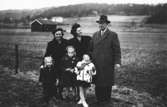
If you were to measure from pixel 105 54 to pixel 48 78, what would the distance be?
1206mm

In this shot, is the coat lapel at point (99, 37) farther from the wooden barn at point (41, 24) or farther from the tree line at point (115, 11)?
the wooden barn at point (41, 24)

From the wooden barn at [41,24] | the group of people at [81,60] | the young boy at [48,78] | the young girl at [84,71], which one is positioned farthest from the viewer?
the wooden barn at [41,24]

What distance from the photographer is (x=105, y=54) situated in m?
4.67

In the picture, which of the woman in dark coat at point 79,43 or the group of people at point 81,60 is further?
the woman in dark coat at point 79,43

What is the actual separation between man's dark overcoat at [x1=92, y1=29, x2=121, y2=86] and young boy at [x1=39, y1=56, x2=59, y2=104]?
844 mm

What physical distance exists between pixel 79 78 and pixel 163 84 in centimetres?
363

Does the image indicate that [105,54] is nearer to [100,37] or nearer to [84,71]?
[100,37]

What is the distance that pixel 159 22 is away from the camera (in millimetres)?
13766

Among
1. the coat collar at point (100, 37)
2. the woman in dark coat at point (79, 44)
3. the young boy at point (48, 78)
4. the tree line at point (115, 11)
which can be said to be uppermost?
the tree line at point (115, 11)

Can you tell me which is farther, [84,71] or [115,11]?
[115,11]

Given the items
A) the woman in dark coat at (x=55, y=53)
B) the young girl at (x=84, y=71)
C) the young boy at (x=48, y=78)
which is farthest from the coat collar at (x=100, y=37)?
the young boy at (x=48, y=78)

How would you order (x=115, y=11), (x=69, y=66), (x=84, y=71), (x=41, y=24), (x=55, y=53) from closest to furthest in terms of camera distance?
1. (x=84, y=71)
2. (x=69, y=66)
3. (x=55, y=53)
4. (x=115, y=11)
5. (x=41, y=24)

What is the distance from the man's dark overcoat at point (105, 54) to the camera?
183 inches

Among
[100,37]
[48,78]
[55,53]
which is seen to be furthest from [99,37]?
[48,78]
